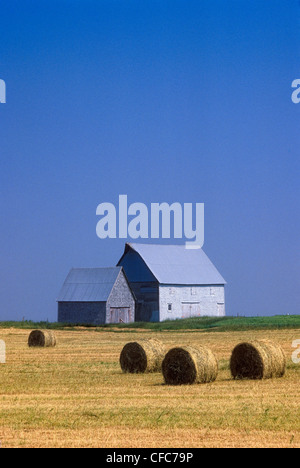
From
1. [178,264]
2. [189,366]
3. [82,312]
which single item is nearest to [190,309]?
[178,264]

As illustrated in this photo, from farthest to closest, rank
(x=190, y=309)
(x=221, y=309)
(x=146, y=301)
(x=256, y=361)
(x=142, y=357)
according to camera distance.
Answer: (x=221, y=309) → (x=190, y=309) → (x=146, y=301) → (x=142, y=357) → (x=256, y=361)

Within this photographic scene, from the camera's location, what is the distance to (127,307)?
65625 millimetres

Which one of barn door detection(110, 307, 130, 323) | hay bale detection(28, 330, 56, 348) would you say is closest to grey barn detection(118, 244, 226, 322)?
barn door detection(110, 307, 130, 323)

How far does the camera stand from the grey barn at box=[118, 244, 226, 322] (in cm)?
6638

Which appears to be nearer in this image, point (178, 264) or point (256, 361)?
point (256, 361)

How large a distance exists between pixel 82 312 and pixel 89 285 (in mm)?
2600

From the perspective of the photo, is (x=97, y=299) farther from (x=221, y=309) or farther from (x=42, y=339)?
(x=42, y=339)

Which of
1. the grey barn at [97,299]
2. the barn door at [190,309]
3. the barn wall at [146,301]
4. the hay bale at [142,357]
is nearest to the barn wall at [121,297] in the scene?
the grey barn at [97,299]

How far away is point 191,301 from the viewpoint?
68.6 meters

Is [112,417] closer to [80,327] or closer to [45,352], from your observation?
[45,352]

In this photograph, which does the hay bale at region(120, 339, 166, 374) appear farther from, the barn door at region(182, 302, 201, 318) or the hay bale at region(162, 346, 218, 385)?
the barn door at region(182, 302, 201, 318)

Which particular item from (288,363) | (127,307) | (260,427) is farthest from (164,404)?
(127,307)

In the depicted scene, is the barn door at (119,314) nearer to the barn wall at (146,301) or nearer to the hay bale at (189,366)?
the barn wall at (146,301)

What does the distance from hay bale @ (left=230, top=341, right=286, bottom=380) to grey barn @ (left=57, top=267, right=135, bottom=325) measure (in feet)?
141
